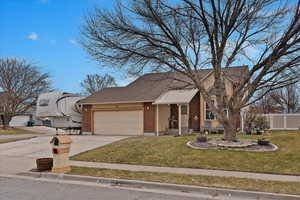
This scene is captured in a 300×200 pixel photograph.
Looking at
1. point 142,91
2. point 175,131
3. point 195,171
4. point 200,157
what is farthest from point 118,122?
point 195,171

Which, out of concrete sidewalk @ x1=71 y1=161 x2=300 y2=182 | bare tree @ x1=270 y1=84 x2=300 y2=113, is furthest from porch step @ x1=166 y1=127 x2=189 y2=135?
bare tree @ x1=270 y1=84 x2=300 y2=113

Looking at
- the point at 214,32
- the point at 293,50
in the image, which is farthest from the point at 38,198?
the point at 293,50

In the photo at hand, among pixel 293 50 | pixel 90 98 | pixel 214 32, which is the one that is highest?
pixel 214 32

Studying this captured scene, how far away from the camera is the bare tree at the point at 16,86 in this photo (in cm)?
3453

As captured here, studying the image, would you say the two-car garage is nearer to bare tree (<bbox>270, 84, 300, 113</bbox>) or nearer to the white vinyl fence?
the white vinyl fence

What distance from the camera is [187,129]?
21.3 metres

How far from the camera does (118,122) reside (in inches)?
895

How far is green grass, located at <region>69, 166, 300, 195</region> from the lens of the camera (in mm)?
7113

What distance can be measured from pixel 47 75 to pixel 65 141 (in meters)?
30.4

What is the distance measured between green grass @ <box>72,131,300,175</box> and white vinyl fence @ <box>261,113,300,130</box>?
7.85 meters

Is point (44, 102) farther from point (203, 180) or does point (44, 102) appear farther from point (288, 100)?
point (288, 100)

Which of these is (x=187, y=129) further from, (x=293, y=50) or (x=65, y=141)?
(x=65, y=141)

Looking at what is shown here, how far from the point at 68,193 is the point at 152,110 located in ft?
47.5

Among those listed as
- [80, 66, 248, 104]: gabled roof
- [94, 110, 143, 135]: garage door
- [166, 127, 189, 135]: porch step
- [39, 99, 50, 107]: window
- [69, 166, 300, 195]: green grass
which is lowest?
[69, 166, 300, 195]: green grass
